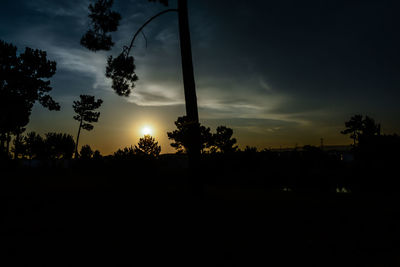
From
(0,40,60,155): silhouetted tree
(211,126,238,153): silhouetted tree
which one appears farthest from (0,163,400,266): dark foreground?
(211,126,238,153): silhouetted tree

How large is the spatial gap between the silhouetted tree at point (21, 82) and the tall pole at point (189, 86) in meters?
25.7

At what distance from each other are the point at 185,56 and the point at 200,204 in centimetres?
483

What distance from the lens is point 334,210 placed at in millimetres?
7688

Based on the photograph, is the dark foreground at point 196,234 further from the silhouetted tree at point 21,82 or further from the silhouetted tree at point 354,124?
the silhouetted tree at point 354,124

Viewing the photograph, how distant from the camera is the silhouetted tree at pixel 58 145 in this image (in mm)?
66625

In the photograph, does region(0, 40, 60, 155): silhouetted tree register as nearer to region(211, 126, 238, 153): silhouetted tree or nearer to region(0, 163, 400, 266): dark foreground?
region(0, 163, 400, 266): dark foreground

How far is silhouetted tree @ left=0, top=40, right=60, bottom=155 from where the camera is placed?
89.7 feet

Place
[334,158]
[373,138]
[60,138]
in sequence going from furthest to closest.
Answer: [60,138], [334,158], [373,138]

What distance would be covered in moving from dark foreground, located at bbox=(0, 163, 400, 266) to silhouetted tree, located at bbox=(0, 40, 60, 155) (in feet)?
80.5

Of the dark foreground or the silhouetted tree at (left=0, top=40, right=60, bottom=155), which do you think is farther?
the silhouetted tree at (left=0, top=40, right=60, bottom=155)

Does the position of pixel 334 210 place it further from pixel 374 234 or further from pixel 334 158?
pixel 334 158

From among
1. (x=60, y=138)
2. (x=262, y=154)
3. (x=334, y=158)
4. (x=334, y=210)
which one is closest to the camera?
(x=334, y=210)

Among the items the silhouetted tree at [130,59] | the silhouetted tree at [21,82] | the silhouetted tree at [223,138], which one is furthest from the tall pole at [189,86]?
the silhouetted tree at [223,138]

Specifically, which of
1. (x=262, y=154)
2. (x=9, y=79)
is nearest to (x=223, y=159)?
(x=262, y=154)
